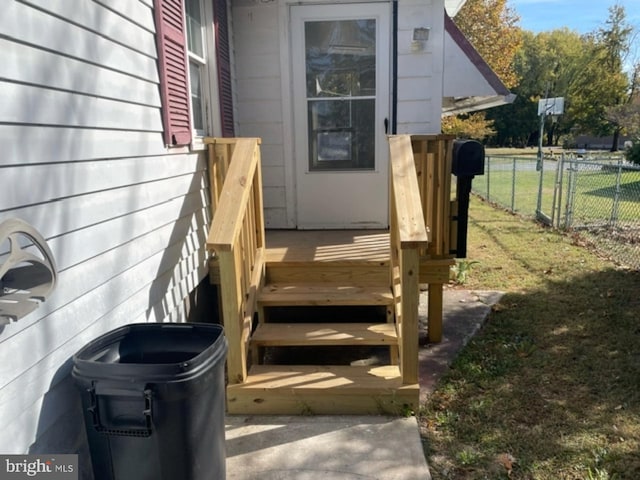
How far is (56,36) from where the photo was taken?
181 centimetres

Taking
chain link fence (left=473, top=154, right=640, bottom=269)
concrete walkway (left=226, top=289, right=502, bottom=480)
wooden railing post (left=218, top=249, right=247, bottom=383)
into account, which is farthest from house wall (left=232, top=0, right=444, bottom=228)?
chain link fence (left=473, top=154, right=640, bottom=269)

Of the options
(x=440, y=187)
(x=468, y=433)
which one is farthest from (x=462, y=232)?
(x=468, y=433)

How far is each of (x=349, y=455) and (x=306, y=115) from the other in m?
3.20

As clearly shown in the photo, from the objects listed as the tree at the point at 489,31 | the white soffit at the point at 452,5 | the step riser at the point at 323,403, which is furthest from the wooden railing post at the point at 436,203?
the tree at the point at 489,31

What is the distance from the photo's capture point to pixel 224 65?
4121 millimetres

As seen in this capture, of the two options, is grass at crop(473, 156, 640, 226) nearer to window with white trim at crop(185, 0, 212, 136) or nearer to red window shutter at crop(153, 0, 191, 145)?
window with white trim at crop(185, 0, 212, 136)

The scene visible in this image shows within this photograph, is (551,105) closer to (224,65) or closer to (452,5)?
(452,5)

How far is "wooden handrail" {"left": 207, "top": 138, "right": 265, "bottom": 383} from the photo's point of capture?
2656 millimetres

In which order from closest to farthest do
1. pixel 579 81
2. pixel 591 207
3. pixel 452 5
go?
pixel 452 5
pixel 591 207
pixel 579 81

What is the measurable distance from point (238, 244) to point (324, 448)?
1297 millimetres

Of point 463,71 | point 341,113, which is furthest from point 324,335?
point 463,71

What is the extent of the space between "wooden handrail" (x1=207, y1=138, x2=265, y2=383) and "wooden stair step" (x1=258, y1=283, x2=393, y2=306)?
0.12 meters

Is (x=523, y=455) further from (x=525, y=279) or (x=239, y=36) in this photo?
(x=239, y=36)

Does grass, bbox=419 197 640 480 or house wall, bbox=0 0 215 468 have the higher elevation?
house wall, bbox=0 0 215 468
